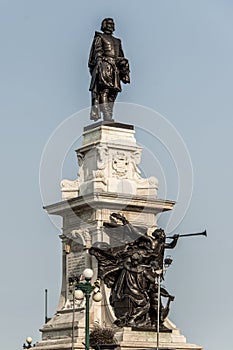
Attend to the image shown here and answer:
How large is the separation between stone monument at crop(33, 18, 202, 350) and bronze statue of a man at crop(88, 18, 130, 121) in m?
0.04

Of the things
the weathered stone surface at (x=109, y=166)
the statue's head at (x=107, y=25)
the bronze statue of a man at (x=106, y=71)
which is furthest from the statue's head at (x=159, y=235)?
the statue's head at (x=107, y=25)

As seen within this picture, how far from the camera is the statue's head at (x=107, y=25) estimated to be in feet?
185

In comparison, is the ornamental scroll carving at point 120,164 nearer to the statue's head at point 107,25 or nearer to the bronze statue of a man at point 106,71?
the bronze statue of a man at point 106,71

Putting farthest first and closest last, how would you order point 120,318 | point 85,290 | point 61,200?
point 61,200 → point 120,318 → point 85,290

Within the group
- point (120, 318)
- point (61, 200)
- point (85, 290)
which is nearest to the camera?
point (85, 290)

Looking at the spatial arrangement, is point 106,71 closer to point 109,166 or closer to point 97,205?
point 109,166

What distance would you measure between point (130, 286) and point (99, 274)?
1.44 meters

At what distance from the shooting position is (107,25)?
56531 millimetres

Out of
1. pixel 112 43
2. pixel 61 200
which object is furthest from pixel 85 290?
pixel 112 43

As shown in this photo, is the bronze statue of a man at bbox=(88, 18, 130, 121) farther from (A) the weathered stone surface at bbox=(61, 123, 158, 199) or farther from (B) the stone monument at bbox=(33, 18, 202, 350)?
(A) the weathered stone surface at bbox=(61, 123, 158, 199)

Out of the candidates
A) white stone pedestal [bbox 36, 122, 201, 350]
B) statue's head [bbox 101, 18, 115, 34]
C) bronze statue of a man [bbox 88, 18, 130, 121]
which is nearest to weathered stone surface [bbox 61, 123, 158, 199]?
white stone pedestal [bbox 36, 122, 201, 350]

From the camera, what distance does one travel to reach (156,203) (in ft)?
177

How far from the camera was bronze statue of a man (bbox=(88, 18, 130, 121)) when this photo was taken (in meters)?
56.0

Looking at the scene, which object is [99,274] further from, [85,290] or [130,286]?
[85,290]
